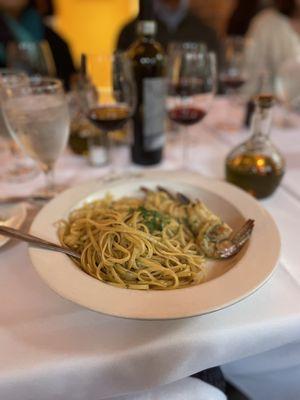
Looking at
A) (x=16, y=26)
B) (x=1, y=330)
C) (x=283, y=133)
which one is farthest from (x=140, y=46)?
(x=16, y=26)

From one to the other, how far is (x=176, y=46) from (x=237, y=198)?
1.70 ft

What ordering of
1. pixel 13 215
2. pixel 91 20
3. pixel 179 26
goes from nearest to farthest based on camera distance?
pixel 13 215, pixel 179 26, pixel 91 20

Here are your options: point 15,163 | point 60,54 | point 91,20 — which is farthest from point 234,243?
point 91,20

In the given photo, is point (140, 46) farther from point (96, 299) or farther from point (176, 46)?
point (96, 299)

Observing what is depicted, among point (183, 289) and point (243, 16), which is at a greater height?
point (243, 16)

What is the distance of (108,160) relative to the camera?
108 centimetres

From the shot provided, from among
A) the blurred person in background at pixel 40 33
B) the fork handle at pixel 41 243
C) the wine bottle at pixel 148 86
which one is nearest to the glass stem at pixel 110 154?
the wine bottle at pixel 148 86

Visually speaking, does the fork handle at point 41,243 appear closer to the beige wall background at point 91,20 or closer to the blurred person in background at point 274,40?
the blurred person in background at point 274,40

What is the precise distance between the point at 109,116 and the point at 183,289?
54cm

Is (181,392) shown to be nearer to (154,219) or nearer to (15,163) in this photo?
(154,219)

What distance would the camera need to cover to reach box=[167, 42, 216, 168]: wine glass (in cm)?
96

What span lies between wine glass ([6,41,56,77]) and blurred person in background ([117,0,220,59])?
4.42 ft

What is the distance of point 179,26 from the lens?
262cm

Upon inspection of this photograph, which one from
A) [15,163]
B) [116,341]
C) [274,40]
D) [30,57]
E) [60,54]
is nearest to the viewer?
[116,341]
